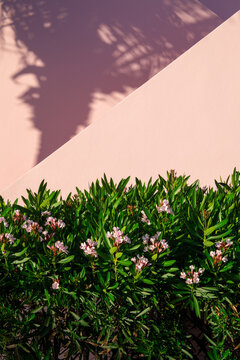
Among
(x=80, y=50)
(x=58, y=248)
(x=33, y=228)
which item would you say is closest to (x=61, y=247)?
(x=58, y=248)

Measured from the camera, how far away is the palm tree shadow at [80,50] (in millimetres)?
7168

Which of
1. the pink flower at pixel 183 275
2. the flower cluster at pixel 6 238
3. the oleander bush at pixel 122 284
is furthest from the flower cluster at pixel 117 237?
the flower cluster at pixel 6 238

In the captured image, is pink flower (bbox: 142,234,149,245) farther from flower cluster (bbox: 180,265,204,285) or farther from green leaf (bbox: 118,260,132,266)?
flower cluster (bbox: 180,265,204,285)

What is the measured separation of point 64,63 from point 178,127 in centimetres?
361

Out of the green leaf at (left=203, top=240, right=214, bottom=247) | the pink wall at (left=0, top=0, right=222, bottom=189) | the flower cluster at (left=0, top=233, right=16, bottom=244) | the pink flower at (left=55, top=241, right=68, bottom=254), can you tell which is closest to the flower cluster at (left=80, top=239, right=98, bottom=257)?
the pink flower at (left=55, top=241, right=68, bottom=254)

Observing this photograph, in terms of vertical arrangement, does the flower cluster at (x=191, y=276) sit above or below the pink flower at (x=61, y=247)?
below

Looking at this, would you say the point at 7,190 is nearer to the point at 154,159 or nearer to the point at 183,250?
the point at 154,159

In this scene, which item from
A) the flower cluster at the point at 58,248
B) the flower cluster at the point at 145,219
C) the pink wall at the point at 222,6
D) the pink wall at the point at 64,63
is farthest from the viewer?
the pink wall at the point at 222,6

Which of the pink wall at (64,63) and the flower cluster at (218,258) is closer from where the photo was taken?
the flower cluster at (218,258)

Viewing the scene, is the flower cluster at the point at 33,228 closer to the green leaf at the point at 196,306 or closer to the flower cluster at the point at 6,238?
the flower cluster at the point at 6,238

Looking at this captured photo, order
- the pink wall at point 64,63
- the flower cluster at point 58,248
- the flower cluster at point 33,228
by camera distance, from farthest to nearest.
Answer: the pink wall at point 64,63 < the flower cluster at point 33,228 < the flower cluster at point 58,248

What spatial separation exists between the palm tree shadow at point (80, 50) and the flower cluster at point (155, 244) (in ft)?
16.5

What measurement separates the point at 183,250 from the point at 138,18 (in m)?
6.55

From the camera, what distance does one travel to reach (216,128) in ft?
15.4
